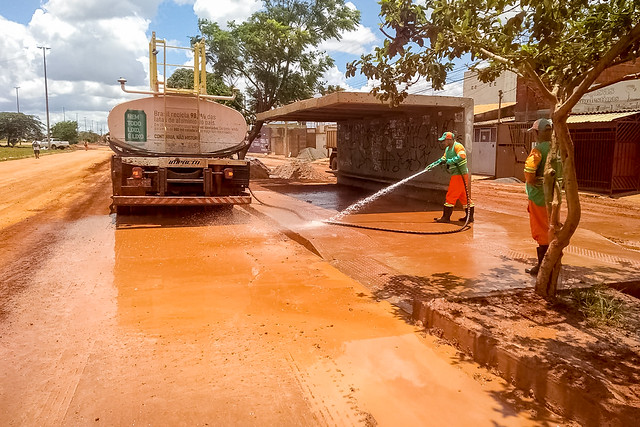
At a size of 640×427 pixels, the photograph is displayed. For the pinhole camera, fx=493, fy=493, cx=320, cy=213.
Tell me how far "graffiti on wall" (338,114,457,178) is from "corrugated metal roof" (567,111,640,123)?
22.3 feet

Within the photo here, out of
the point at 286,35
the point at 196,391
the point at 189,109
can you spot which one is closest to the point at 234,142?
the point at 189,109

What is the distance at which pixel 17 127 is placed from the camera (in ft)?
277

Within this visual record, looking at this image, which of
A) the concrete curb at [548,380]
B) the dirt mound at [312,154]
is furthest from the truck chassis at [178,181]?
the dirt mound at [312,154]

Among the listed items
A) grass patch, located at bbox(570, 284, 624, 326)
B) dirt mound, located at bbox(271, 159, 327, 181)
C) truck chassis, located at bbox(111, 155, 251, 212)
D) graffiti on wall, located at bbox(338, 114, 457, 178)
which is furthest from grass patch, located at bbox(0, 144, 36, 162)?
grass patch, located at bbox(570, 284, 624, 326)

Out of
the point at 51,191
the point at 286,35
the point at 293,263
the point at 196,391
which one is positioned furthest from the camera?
the point at 286,35

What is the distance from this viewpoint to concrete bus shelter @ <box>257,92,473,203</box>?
37.4 feet

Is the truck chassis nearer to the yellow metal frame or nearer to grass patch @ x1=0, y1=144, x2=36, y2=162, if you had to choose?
the yellow metal frame

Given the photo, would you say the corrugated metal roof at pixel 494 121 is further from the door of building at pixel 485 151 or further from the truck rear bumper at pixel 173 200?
the truck rear bumper at pixel 173 200

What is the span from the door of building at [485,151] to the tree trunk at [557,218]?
19.8 m

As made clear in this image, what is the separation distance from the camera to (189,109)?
10.3 m

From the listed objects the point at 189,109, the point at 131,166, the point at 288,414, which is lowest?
the point at 288,414

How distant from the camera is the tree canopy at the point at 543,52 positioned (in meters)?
3.63

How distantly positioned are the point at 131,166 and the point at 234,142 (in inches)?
88.7

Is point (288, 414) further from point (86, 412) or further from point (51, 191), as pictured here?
point (51, 191)
